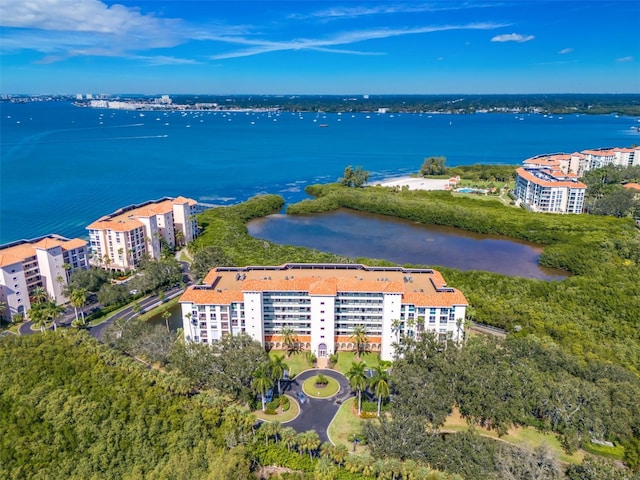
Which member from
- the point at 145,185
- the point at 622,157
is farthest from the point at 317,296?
the point at 622,157

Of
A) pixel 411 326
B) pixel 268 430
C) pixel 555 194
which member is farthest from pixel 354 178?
pixel 268 430

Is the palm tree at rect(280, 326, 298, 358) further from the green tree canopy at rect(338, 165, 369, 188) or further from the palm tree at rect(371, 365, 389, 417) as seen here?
the green tree canopy at rect(338, 165, 369, 188)

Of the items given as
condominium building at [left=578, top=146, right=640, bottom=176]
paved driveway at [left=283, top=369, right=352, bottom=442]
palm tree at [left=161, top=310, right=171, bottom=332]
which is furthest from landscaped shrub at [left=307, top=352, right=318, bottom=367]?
condominium building at [left=578, top=146, right=640, bottom=176]

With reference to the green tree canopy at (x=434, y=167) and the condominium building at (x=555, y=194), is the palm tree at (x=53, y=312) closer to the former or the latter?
the condominium building at (x=555, y=194)

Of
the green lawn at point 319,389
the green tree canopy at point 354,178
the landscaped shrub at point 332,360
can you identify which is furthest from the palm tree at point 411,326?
the green tree canopy at point 354,178

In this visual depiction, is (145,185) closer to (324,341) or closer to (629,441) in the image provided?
(324,341)

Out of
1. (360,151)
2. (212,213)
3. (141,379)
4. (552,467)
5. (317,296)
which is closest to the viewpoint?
(552,467)

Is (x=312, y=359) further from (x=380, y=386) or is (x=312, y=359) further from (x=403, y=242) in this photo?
(x=403, y=242)
